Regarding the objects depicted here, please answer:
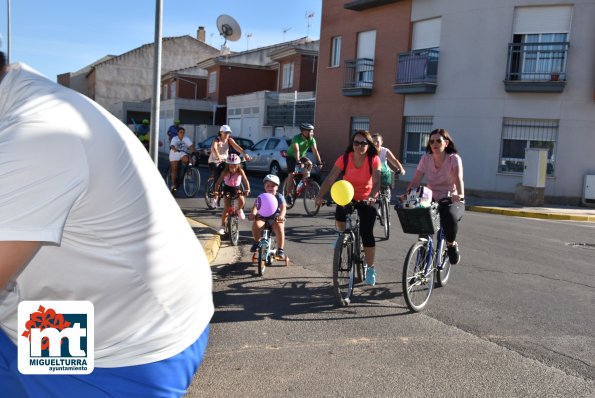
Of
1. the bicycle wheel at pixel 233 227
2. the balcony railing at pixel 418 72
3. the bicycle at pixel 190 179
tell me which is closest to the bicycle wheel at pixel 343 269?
the bicycle wheel at pixel 233 227

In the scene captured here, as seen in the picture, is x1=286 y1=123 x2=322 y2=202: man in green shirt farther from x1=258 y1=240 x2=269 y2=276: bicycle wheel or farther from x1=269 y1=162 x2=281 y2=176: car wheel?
x1=269 y1=162 x2=281 y2=176: car wheel

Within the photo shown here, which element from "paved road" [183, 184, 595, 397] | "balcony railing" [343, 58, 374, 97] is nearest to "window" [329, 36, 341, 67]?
"balcony railing" [343, 58, 374, 97]

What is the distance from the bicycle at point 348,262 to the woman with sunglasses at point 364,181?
0.09 meters

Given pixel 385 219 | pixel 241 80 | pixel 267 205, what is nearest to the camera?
pixel 267 205

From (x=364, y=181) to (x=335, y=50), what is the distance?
22.3 metres

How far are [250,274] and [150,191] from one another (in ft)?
18.4

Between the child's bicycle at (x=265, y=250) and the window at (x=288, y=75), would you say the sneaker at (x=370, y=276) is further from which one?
the window at (x=288, y=75)

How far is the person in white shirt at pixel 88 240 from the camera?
4.20 ft

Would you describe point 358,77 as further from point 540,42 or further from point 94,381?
point 94,381

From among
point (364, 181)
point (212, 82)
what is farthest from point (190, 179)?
point (212, 82)

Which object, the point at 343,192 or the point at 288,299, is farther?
the point at 288,299

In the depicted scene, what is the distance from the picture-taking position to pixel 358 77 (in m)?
25.5

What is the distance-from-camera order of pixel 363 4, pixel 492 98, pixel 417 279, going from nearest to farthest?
pixel 417 279 → pixel 492 98 → pixel 363 4

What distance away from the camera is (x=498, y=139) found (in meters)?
20.0
